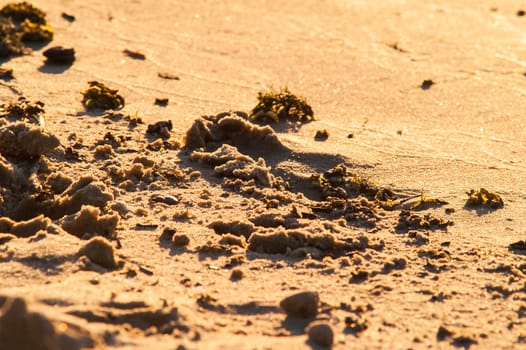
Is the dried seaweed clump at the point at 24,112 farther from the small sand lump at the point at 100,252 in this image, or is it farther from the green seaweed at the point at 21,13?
the green seaweed at the point at 21,13

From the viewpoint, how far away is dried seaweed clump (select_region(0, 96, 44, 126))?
538cm

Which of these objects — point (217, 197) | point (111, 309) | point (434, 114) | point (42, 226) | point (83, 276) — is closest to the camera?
point (111, 309)

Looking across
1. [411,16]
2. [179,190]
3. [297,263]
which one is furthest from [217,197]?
[411,16]

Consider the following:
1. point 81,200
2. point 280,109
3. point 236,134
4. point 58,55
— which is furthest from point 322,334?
point 58,55

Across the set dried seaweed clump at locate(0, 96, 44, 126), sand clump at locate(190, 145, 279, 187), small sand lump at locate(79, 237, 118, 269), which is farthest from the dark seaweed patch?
small sand lump at locate(79, 237, 118, 269)

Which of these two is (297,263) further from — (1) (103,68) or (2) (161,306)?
(1) (103,68)

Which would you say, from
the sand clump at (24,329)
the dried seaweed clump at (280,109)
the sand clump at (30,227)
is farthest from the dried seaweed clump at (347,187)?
the sand clump at (24,329)

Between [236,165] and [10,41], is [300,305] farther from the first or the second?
[10,41]

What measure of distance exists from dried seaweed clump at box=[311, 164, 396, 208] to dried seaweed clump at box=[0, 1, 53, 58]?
327 cm

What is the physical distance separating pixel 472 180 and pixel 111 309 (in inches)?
109

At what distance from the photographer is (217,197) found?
182 inches

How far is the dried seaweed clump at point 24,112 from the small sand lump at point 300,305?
8.65ft

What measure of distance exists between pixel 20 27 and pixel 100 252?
4.59 metres

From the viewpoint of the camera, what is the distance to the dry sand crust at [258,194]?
326 cm
